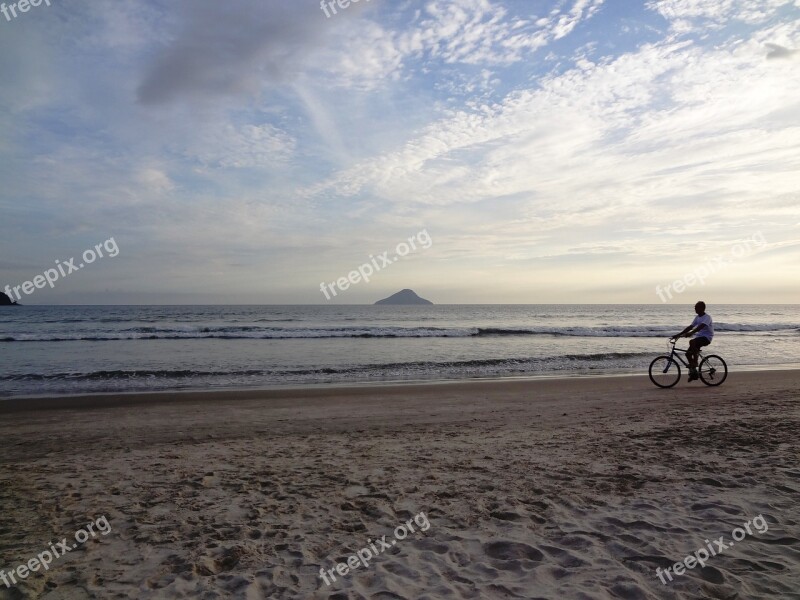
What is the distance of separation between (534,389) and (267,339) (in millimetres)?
23914

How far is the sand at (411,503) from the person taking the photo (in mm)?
3537

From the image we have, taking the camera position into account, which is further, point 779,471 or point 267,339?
point 267,339

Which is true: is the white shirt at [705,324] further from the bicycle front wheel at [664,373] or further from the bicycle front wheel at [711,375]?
the bicycle front wheel at [664,373]

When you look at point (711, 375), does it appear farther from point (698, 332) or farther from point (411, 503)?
point (411, 503)

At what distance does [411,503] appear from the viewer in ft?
16.3

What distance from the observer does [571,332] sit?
39562mm

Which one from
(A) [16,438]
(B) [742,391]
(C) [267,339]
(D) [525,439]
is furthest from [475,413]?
(C) [267,339]

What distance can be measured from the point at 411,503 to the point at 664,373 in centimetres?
1145

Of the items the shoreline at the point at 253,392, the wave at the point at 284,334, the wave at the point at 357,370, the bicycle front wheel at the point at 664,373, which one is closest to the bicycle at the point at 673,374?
the bicycle front wheel at the point at 664,373

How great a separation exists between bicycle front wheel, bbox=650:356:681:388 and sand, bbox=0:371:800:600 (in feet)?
13.6

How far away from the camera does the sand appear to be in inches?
139

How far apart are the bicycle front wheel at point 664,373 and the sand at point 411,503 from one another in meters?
4.16

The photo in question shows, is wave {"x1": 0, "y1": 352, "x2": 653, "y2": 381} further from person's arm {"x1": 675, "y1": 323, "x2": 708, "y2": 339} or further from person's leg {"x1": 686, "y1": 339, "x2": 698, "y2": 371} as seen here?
person's arm {"x1": 675, "y1": 323, "x2": 708, "y2": 339}

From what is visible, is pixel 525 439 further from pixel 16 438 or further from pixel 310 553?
pixel 16 438
